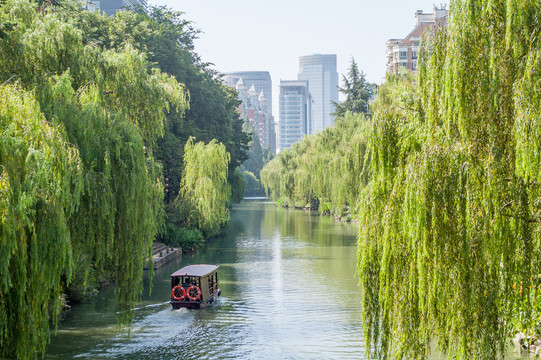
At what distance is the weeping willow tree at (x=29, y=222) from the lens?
28.6 ft

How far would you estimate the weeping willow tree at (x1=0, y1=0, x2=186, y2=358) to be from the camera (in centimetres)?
907

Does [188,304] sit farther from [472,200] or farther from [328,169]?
[328,169]

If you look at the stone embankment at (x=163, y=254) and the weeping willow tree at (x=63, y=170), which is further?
the stone embankment at (x=163, y=254)

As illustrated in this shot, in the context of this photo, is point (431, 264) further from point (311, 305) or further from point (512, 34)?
point (311, 305)

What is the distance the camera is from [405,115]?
31.8 ft

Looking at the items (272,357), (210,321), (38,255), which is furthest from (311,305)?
(38,255)

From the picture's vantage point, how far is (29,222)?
29.1 feet

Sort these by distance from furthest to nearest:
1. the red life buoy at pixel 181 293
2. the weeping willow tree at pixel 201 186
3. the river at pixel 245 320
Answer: the weeping willow tree at pixel 201 186
the red life buoy at pixel 181 293
the river at pixel 245 320

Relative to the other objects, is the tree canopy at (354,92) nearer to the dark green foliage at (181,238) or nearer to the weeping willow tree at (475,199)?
the dark green foliage at (181,238)

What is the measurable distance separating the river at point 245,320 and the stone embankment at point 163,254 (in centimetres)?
48

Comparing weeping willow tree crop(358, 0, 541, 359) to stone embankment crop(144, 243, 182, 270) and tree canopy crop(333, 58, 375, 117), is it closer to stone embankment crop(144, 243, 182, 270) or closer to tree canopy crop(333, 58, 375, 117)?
stone embankment crop(144, 243, 182, 270)

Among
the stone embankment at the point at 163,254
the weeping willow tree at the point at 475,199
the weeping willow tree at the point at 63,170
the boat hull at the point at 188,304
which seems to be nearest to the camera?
the weeping willow tree at the point at 475,199

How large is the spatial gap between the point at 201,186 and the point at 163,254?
18.8ft

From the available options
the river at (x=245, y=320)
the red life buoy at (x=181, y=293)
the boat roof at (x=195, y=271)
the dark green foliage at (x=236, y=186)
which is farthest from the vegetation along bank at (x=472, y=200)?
the dark green foliage at (x=236, y=186)
